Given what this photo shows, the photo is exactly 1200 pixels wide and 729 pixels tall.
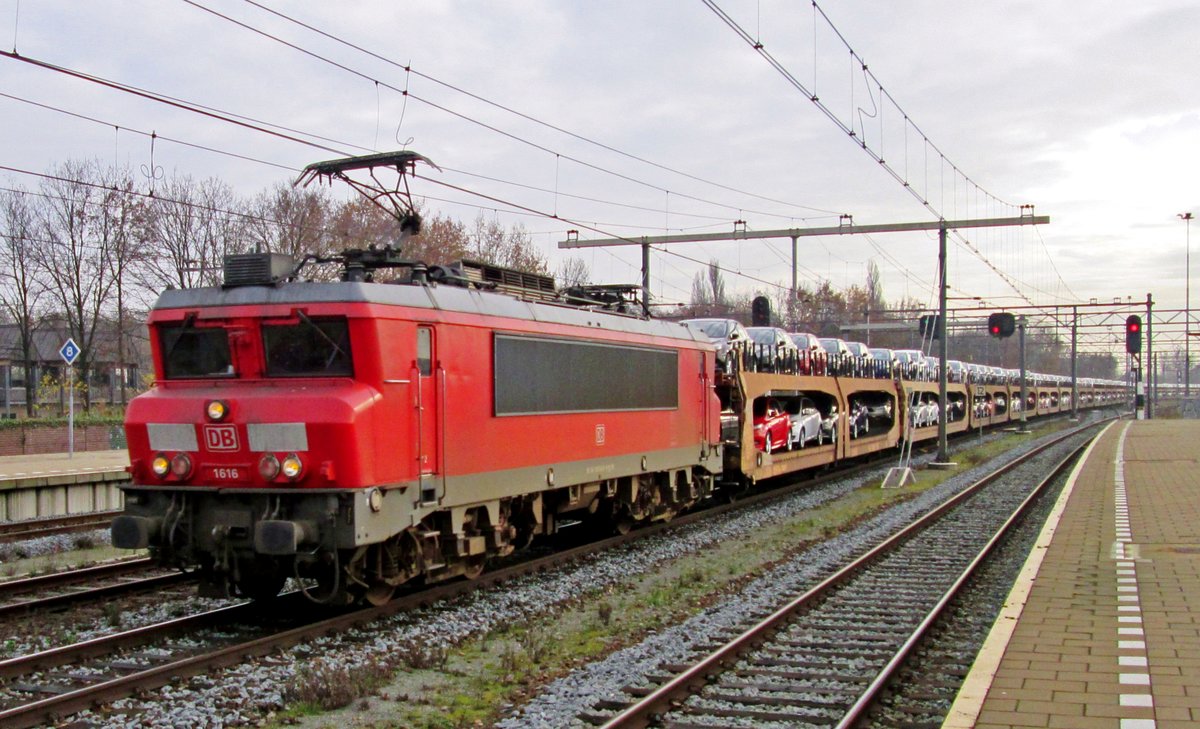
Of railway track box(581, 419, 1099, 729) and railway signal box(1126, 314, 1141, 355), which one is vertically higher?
railway signal box(1126, 314, 1141, 355)

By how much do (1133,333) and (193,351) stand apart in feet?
139

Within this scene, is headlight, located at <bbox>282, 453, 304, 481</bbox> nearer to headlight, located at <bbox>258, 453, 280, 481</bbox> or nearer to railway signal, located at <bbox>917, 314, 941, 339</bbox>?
headlight, located at <bbox>258, 453, 280, 481</bbox>

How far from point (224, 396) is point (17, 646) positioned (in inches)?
102

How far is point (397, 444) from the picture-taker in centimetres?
992

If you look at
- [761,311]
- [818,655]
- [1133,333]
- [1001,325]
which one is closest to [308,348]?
[818,655]

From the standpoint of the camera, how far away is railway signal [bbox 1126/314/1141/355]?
141ft

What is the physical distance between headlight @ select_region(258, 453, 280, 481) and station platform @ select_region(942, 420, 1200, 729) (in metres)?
5.70

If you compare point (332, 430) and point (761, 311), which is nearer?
point (332, 430)

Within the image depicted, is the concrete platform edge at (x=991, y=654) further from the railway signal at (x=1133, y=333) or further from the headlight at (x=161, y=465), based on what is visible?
the railway signal at (x=1133, y=333)

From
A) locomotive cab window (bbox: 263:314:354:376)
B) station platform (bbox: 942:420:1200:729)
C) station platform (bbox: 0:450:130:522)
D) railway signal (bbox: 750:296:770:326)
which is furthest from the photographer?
railway signal (bbox: 750:296:770:326)

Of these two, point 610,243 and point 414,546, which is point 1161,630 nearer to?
point 414,546

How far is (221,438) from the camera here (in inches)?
379

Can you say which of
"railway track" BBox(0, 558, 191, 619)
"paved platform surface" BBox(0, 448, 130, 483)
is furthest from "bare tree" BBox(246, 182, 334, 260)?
"railway track" BBox(0, 558, 191, 619)

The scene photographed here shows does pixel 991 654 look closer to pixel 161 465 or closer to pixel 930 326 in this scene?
pixel 161 465
